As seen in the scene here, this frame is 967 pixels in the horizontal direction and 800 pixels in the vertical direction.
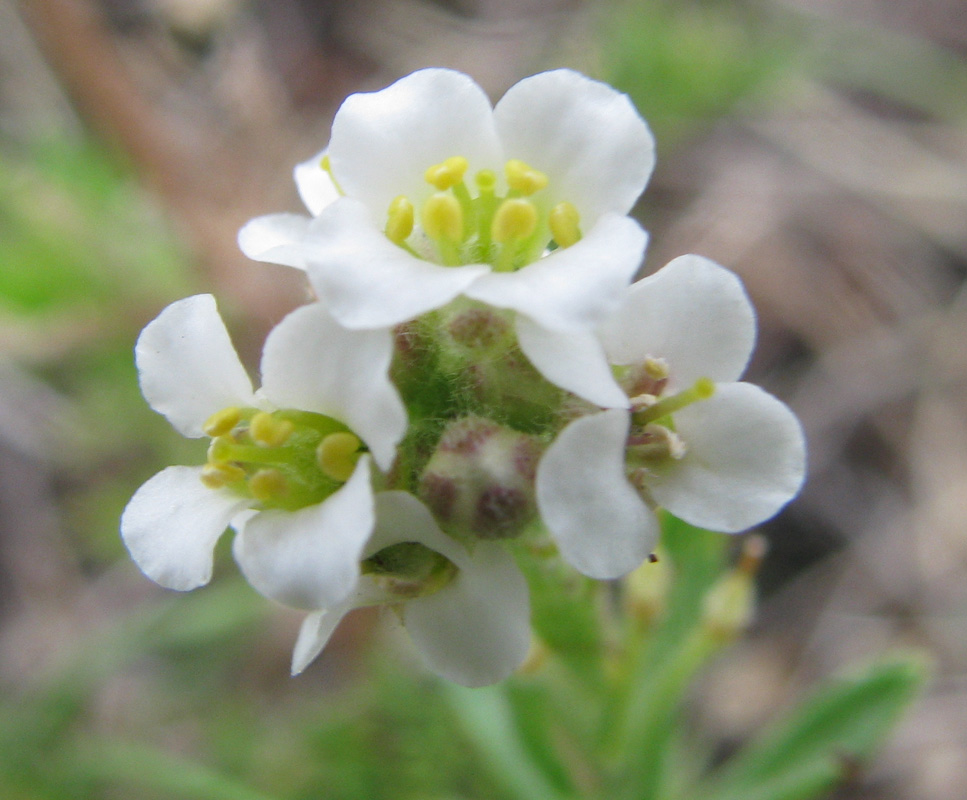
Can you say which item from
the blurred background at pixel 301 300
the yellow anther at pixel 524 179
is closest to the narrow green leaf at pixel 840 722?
the blurred background at pixel 301 300

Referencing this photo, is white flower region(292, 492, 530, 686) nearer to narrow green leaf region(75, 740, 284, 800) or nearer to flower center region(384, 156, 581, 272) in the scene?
flower center region(384, 156, 581, 272)

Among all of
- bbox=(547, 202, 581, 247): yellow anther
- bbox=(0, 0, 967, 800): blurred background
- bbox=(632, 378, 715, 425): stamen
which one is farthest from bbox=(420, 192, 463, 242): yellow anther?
bbox=(0, 0, 967, 800): blurred background

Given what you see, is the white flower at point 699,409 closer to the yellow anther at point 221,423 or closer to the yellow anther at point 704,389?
the yellow anther at point 704,389

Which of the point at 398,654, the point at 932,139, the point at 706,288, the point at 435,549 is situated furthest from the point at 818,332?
the point at 435,549

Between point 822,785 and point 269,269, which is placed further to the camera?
point 269,269

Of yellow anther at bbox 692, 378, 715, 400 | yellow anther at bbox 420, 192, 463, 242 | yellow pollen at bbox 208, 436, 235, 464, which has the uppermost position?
yellow anther at bbox 420, 192, 463, 242

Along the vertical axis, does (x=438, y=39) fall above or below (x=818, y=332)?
above

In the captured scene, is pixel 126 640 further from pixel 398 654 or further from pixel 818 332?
pixel 818 332

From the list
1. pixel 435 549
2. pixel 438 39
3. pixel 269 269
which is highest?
pixel 435 549
